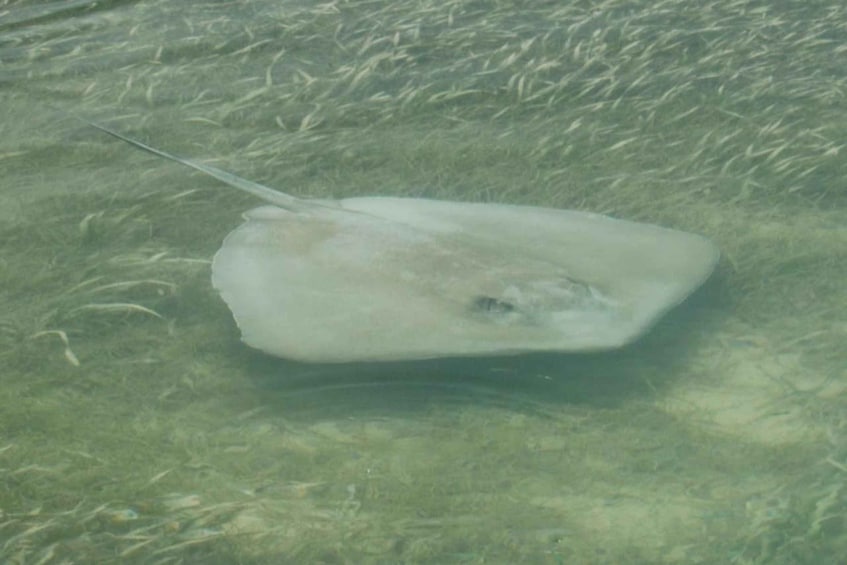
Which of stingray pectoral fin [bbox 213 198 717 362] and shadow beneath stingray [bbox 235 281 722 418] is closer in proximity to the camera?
stingray pectoral fin [bbox 213 198 717 362]

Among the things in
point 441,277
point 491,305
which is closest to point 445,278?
point 441,277

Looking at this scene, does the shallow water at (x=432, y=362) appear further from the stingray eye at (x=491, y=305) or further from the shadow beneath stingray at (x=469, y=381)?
the stingray eye at (x=491, y=305)

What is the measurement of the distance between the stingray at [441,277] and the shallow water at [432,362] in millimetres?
215

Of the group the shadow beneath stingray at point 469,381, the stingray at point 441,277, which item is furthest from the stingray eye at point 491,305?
the shadow beneath stingray at point 469,381

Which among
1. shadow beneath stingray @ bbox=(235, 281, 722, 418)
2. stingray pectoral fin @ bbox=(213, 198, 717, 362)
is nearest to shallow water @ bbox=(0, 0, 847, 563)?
shadow beneath stingray @ bbox=(235, 281, 722, 418)

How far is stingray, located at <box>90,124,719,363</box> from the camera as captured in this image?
135 inches

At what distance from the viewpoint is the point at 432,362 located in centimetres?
371

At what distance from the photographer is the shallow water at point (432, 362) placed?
3119mm

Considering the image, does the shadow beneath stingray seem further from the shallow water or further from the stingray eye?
the stingray eye

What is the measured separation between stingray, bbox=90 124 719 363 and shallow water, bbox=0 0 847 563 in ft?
0.71

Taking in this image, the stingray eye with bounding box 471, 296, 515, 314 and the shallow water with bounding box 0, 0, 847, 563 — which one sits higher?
the stingray eye with bounding box 471, 296, 515, 314

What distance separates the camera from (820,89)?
5.86 meters

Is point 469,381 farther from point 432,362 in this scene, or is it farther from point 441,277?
point 441,277

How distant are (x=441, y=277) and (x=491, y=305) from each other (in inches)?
10.0
